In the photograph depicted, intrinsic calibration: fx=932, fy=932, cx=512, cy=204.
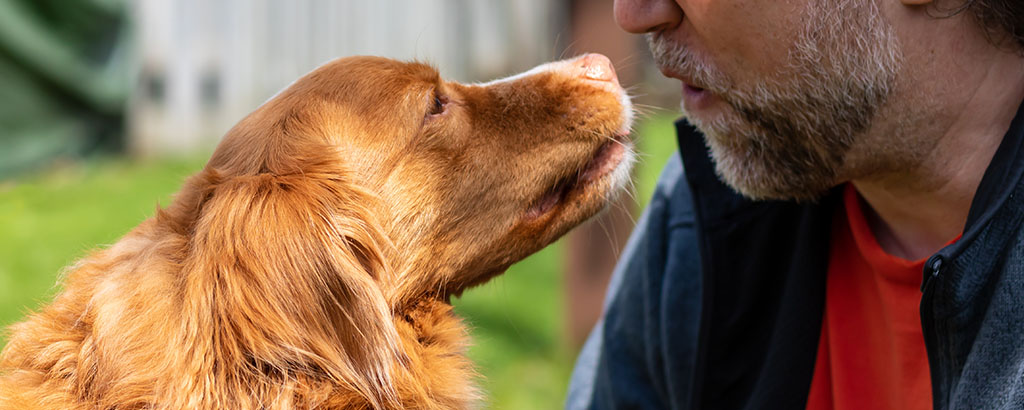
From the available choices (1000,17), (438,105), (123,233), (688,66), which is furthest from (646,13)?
(123,233)

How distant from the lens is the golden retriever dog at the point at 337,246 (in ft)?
5.96

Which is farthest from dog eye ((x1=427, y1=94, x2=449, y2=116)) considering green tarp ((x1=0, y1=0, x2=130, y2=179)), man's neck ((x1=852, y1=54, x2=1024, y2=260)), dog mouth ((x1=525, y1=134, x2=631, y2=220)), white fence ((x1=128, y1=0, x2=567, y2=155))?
green tarp ((x1=0, y1=0, x2=130, y2=179))

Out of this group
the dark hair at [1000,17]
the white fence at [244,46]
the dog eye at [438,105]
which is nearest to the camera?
the dark hair at [1000,17]

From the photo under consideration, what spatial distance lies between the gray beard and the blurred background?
1686 mm

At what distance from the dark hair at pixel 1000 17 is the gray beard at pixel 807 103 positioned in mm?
175

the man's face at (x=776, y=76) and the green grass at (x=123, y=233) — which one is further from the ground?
the man's face at (x=776, y=76)

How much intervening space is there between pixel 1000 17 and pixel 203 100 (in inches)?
270

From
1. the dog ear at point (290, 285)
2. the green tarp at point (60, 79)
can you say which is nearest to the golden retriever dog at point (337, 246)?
the dog ear at point (290, 285)

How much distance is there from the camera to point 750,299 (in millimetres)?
2424

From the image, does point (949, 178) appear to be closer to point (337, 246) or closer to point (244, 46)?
point (337, 246)

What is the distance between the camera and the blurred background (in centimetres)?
441

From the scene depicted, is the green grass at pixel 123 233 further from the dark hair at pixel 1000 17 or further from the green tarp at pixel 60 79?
the dark hair at pixel 1000 17

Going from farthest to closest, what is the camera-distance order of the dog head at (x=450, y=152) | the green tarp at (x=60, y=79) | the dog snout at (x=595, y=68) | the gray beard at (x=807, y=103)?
the green tarp at (x=60, y=79) → the dog snout at (x=595, y=68) → the dog head at (x=450, y=152) → the gray beard at (x=807, y=103)

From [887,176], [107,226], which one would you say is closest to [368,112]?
[887,176]
